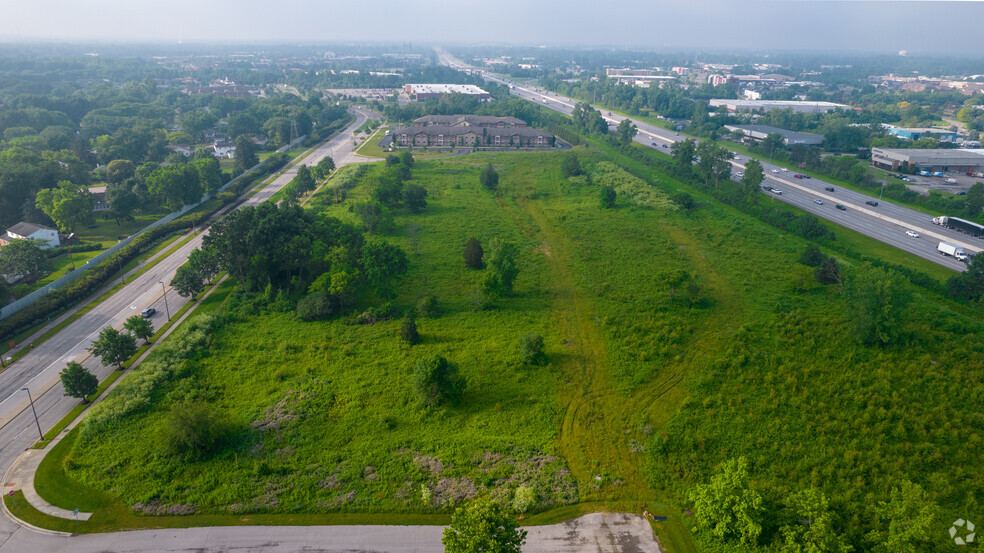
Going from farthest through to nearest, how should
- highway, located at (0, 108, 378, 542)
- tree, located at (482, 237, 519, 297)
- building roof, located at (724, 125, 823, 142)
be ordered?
building roof, located at (724, 125, 823, 142), tree, located at (482, 237, 519, 297), highway, located at (0, 108, 378, 542)

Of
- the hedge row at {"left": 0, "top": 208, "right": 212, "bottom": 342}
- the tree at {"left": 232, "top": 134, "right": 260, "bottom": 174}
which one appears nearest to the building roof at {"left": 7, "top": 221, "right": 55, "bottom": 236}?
the hedge row at {"left": 0, "top": 208, "right": 212, "bottom": 342}

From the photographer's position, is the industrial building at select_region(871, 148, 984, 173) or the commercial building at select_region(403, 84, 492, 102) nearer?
the industrial building at select_region(871, 148, 984, 173)

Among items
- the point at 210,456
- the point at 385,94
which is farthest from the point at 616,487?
the point at 385,94

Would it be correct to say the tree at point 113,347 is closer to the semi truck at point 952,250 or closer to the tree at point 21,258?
the tree at point 21,258

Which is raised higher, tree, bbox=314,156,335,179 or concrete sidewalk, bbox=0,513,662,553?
tree, bbox=314,156,335,179

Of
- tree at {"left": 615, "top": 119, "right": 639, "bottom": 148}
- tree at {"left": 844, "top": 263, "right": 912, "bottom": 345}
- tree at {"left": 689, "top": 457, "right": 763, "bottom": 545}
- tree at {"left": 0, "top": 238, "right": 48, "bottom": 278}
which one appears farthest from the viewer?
tree at {"left": 615, "top": 119, "right": 639, "bottom": 148}

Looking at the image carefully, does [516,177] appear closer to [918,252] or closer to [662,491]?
[918,252]

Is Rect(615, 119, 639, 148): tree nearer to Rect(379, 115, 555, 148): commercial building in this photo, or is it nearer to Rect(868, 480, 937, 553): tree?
Rect(379, 115, 555, 148): commercial building
